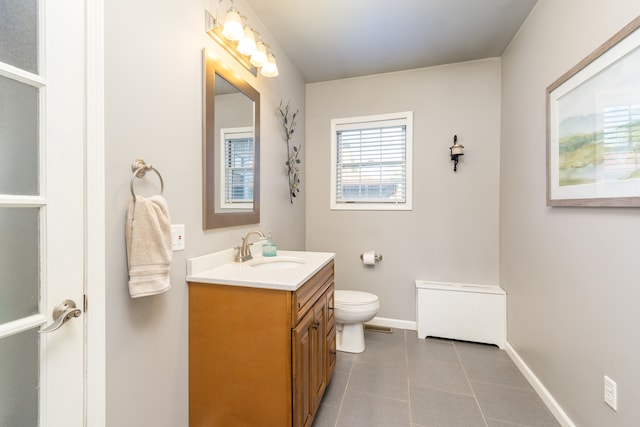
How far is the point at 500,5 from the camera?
188 cm

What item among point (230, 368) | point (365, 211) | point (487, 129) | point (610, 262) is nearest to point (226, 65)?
point (230, 368)

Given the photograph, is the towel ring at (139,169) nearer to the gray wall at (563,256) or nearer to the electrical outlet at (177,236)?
the electrical outlet at (177,236)

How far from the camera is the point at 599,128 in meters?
1.27

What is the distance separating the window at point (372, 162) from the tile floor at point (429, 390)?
140 cm

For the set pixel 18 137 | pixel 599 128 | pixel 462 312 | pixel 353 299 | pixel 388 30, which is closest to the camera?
pixel 18 137

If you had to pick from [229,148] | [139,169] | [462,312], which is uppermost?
[229,148]

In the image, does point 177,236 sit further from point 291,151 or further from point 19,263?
point 291,151

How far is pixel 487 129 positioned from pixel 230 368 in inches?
113

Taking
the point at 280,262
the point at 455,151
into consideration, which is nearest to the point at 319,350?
the point at 280,262

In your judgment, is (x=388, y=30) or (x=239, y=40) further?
(x=388, y=30)

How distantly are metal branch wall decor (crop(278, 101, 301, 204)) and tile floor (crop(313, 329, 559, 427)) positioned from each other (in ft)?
5.31

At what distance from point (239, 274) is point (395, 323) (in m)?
2.05

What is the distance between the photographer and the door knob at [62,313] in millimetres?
807

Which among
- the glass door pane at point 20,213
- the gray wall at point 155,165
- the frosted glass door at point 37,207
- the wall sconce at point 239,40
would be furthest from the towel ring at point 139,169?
the wall sconce at point 239,40
